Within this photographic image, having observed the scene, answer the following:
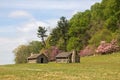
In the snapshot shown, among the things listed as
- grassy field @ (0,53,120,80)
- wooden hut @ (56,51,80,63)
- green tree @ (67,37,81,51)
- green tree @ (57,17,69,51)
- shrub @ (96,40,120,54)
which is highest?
green tree @ (57,17,69,51)

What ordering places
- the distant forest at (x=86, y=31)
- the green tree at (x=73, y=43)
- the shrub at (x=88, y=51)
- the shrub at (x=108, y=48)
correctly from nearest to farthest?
the shrub at (x=108, y=48) → the distant forest at (x=86, y=31) → the shrub at (x=88, y=51) → the green tree at (x=73, y=43)

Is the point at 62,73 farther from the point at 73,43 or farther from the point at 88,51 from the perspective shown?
the point at 73,43

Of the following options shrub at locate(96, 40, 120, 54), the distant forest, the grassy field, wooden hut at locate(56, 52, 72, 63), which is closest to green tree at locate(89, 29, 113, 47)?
the distant forest

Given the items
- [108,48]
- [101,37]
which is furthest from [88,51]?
[108,48]

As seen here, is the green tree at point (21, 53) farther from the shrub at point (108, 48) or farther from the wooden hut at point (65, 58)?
the wooden hut at point (65, 58)

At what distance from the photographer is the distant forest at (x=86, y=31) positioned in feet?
419

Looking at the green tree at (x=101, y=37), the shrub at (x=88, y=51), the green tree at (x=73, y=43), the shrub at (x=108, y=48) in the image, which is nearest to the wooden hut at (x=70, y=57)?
the shrub at (x=108, y=48)

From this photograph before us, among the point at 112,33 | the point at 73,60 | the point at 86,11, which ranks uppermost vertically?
the point at 86,11

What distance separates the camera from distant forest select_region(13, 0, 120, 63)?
128 metres

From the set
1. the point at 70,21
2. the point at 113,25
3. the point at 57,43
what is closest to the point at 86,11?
the point at 70,21

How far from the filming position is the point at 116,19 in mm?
125625

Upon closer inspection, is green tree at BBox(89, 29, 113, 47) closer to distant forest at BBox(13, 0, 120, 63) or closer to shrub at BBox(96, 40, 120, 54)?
distant forest at BBox(13, 0, 120, 63)

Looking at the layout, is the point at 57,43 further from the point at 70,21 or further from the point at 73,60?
the point at 73,60

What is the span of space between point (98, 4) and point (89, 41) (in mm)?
17379
